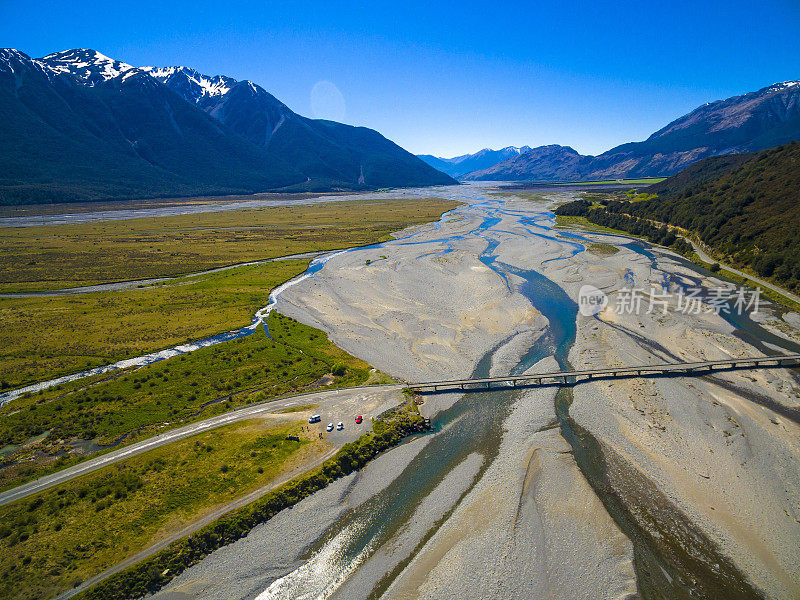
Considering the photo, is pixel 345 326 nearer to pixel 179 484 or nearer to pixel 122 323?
pixel 179 484

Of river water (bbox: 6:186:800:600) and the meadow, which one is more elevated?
the meadow

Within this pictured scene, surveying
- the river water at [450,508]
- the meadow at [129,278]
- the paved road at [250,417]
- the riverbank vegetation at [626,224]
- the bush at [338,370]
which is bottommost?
the river water at [450,508]

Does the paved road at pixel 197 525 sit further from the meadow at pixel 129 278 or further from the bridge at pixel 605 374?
the meadow at pixel 129 278

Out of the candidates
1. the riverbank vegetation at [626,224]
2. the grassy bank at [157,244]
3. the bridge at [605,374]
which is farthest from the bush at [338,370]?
the riverbank vegetation at [626,224]

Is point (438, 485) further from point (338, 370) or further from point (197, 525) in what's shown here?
point (338, 370)

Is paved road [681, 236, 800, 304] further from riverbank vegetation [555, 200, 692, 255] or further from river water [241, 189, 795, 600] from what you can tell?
river water [241, 189, 795, 600]

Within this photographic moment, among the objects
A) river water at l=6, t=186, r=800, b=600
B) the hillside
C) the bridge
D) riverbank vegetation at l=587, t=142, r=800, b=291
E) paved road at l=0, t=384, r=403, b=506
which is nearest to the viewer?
river water at l=6, t=186, r=800, b=600

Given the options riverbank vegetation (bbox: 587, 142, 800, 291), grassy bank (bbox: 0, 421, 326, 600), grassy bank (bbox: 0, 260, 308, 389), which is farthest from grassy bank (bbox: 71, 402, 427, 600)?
riverbank vegetation (bbox: 587, 142, 800, 291)
